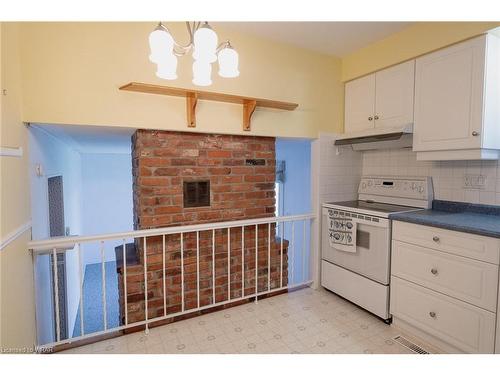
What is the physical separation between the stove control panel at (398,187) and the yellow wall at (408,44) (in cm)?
104

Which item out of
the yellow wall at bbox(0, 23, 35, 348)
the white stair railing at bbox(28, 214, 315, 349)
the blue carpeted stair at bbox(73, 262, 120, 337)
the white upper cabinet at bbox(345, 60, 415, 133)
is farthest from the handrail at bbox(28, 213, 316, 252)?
the blue carpeted stair at bbox(73, 262, 120, 337)

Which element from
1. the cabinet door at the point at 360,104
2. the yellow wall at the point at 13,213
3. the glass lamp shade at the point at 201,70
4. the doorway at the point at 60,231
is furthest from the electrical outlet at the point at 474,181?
the doorway at the point at 60,231

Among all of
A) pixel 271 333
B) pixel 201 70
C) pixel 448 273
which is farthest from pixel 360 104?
pixel 271 333

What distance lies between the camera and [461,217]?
77.5 inches

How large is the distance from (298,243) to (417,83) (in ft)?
9.80

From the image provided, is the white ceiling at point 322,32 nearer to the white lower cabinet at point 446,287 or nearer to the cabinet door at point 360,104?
the cabinet door at point 360,104

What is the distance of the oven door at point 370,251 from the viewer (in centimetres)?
218

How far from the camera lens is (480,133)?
72.6 inches

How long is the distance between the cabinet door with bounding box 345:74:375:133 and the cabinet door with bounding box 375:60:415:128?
0.21ft

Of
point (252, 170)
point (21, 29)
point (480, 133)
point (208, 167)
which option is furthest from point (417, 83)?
point (21, 29)

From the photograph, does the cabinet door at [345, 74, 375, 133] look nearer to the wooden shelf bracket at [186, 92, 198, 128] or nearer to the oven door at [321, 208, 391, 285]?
the oven door at [321, 208, 391, 285]

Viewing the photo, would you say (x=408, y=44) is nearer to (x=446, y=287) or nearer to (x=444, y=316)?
(x=446, y=287)

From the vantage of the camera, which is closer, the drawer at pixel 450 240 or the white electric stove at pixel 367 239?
the drawer at pixel 450 240
